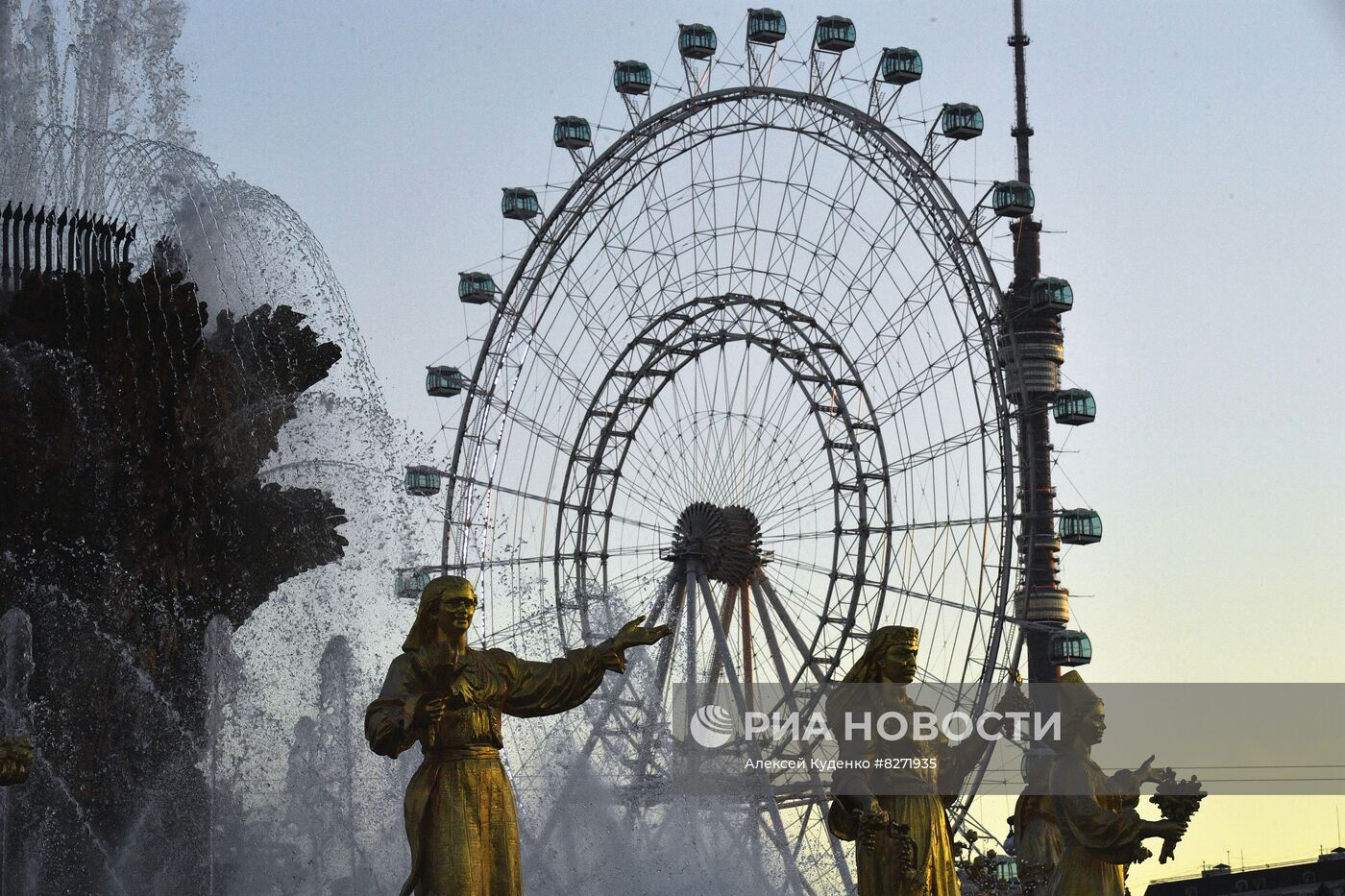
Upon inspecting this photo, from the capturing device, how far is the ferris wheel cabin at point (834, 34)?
44.0 m

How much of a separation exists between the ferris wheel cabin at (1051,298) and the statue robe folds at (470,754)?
34.1m

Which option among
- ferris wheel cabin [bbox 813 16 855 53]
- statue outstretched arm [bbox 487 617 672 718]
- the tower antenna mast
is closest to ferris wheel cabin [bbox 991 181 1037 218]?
the tower antenna mast

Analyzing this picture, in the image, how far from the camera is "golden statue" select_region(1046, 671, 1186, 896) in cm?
1364

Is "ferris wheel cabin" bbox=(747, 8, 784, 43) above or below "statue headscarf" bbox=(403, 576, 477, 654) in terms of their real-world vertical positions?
above

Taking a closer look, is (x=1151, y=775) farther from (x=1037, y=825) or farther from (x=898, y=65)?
(x=898, y=65)

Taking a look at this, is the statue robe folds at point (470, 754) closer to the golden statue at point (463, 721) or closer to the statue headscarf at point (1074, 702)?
the golden statue at point (463, 721)

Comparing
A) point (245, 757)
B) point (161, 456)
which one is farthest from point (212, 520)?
point (245, 757)

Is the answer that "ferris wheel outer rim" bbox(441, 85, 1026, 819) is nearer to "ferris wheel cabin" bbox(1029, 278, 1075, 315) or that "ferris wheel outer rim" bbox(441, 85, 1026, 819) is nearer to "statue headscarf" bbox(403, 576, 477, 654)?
"ferris wheel cabin" bbox(1029, 278, 1075, 315)

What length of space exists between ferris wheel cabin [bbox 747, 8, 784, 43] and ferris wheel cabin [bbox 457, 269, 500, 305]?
6.19 metres

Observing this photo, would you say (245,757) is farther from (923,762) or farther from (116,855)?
(923,762)

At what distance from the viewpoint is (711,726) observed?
41062mm

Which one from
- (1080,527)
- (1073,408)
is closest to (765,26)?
(1073,408)

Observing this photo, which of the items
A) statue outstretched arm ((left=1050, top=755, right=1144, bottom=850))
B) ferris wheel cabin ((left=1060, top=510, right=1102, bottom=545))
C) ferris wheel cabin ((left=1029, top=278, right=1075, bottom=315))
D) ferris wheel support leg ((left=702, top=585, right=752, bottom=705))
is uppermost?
ferris wheel cabin ((left=1029, top=278, right=1075, bottom=315))

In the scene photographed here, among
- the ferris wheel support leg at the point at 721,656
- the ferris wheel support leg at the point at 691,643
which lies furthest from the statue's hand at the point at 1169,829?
the ferris wheel support leg at the point at 721,656
